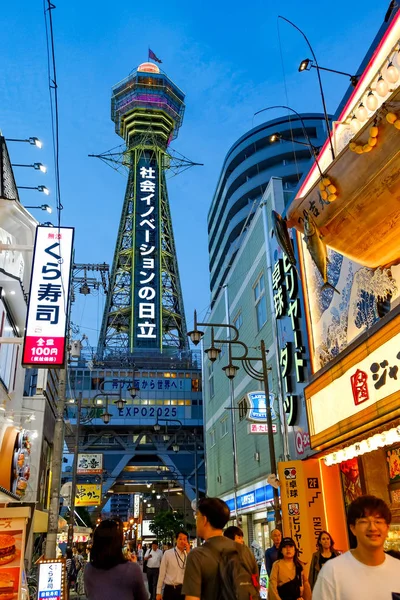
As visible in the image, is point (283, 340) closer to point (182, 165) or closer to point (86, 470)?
point (86, 470)

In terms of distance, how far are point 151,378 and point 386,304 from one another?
240 feet

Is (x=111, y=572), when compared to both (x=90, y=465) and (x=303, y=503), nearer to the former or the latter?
(x=303, y=503)

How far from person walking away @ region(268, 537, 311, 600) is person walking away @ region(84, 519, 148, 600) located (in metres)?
3.35

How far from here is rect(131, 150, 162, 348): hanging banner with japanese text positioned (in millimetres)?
91375

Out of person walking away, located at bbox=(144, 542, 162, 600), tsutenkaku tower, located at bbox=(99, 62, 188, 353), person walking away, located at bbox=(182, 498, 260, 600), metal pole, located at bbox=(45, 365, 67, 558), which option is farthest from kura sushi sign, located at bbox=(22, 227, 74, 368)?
tsutenkaku tower, located at bbox=(99, 62, 188, 353)

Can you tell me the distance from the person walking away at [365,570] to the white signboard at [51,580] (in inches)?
376

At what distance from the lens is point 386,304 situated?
9562 millimetres

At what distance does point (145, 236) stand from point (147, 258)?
14.7 feet

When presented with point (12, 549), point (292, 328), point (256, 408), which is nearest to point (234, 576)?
point (12, 549)

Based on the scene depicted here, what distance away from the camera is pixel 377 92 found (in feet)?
31.4

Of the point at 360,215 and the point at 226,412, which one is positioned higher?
the point at 226,412

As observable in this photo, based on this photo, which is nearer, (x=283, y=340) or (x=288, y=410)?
(x=288, y=410)

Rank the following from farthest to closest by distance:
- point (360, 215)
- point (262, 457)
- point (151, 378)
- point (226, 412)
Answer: point (151, 378)
point (226, 412)
point (262, 457)
point (360, 215)

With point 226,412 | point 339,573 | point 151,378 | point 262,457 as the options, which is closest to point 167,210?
point 151,378
